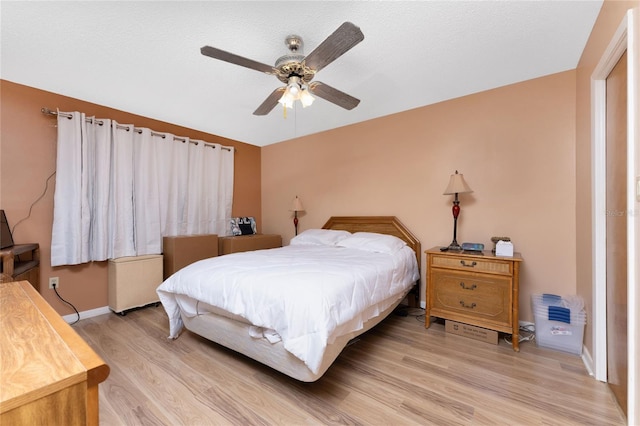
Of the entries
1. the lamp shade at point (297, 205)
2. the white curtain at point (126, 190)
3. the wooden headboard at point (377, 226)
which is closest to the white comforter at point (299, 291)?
the wooden headboard at point (377, 226)

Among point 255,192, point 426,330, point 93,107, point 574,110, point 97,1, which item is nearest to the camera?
point 97,1

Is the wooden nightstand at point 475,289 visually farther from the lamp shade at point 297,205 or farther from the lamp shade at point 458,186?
the lamp shade at point 297,205

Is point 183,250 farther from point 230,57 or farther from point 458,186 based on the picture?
point 458,186

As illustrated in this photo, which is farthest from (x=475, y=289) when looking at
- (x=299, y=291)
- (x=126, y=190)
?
(x=126, y=190)

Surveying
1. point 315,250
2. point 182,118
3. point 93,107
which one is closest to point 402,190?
point 315,250

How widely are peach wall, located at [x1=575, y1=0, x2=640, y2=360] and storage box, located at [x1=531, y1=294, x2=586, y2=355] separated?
64 millimetres

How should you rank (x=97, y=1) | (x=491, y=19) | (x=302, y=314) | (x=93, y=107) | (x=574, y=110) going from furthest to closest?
(x=93, y=107) → (x=574, y=110) → (x=491, y=19) → (x=97, y=1) → (x=302, y=314)

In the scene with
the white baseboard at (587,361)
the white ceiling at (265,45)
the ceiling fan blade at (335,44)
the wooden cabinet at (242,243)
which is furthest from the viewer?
the wooden cabinet at (242,243)

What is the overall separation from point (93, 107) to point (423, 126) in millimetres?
3657

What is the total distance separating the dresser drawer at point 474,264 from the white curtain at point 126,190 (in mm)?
3082

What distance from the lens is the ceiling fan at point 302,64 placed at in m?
1.52

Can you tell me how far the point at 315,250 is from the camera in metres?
3.00

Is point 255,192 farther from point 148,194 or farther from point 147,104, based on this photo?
point 147,104

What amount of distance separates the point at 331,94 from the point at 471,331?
2.36 m
